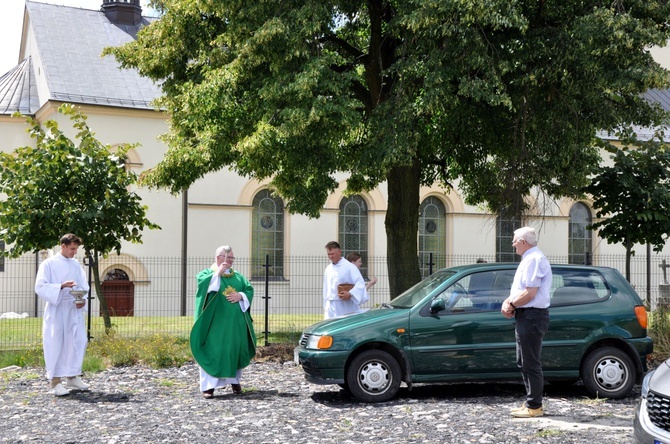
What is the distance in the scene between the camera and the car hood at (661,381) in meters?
5.72

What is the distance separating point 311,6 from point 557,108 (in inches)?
182

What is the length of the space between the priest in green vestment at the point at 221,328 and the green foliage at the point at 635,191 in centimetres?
898

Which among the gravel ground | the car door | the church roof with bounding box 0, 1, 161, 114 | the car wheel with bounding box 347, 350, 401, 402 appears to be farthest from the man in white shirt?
the church roof with bounding box 0, 1, 161, 114

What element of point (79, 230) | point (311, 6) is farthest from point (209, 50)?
point (79, 230)

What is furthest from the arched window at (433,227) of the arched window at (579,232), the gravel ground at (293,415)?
the gravel ground at (293,415)

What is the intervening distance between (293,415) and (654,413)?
430cm

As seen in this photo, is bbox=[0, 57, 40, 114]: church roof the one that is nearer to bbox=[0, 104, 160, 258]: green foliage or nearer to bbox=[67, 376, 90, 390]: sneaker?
bbox=[0, 104, 160, 258]: green foliage

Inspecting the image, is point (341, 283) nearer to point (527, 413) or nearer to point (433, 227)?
point (527, 413)

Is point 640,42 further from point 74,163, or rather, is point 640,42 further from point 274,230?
point 274,230

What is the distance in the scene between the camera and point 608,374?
1021 centimetres

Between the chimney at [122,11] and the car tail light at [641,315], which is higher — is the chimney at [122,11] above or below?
above

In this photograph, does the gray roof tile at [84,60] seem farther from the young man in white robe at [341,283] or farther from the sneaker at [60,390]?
the sneaker at [60,390]

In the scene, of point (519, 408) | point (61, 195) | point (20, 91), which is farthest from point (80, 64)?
point (519, 408)

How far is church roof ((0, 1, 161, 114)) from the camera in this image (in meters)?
29.9
